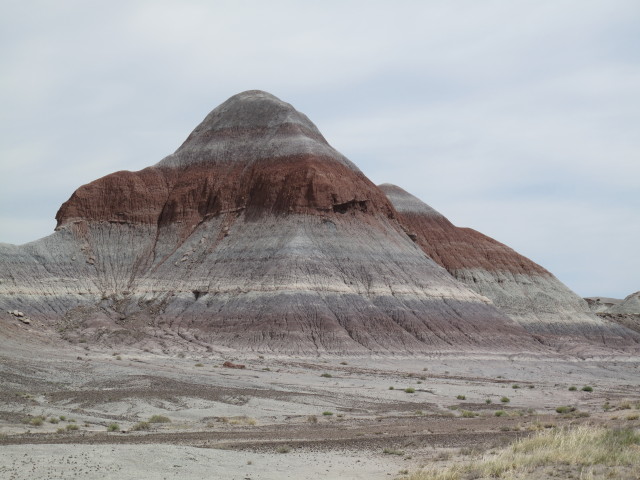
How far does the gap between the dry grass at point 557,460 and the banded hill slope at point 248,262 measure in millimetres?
51353

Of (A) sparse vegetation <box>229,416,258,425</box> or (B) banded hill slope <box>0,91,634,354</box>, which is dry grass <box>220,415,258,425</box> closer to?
(A) sparse vegetation <box>229,416,258,425</box>

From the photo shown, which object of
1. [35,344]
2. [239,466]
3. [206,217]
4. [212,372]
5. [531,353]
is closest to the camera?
[239,466]

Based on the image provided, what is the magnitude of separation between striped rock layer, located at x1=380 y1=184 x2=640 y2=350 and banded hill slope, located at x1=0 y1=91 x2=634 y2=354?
53.1 feet

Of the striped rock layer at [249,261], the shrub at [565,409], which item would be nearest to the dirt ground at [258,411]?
the shrub at [565,409]

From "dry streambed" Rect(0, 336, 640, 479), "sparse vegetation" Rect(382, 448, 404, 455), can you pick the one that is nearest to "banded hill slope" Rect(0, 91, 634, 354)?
"dry streambed" Rect(0, 336, 640, 479)

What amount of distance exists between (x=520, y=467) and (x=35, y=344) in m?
53.4

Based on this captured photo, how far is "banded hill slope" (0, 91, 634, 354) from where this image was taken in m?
79.0

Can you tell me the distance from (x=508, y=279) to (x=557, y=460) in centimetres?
10351

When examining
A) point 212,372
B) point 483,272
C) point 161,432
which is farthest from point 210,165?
point 161,432

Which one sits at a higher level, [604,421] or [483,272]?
[483,272]

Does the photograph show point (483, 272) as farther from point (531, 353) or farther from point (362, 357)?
point (362, 357)

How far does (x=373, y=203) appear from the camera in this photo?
10156 centimetres

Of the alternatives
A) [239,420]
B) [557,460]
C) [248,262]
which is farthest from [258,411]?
[248,262]

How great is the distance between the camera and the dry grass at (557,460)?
1866 cm
